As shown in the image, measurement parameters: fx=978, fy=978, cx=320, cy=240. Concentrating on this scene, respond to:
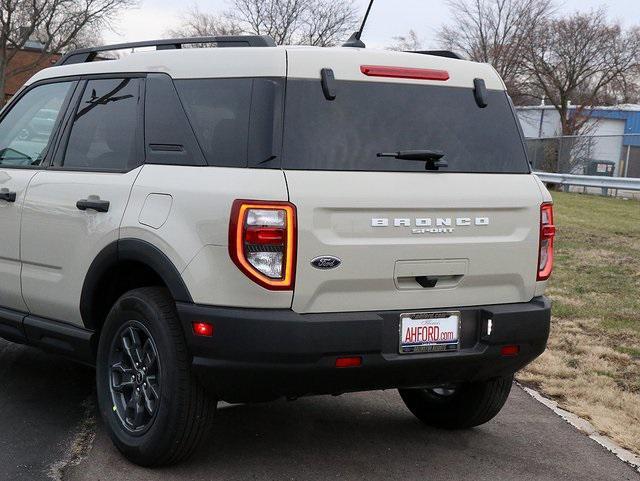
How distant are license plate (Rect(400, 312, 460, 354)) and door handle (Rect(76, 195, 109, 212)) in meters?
1.55

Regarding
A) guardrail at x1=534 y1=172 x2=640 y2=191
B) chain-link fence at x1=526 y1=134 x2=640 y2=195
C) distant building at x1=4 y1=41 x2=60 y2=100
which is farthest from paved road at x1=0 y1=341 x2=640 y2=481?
distant building at x1=4 y1=41 x2=60 y2=100

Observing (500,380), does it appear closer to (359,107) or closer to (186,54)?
(359,107)

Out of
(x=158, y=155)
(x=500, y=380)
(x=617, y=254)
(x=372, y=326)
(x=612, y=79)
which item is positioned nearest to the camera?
(x=372, y=326)

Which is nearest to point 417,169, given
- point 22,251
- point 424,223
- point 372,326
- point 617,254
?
point 424,223

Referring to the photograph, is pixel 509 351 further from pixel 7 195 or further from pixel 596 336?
pixel 596 336

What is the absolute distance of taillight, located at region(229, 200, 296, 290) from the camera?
3973mm

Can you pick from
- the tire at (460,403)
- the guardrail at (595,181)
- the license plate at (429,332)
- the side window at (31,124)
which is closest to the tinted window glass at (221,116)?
the license plate at (429,332)

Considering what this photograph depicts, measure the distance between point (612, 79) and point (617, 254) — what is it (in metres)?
42.6

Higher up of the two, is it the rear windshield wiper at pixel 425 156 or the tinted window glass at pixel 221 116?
the tinted window glass at pixel 221 116

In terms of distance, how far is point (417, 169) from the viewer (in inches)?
172

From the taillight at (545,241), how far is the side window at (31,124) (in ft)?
8.73

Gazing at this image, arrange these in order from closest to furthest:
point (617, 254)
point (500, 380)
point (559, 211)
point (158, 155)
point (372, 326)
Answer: point (372, 326), point (158, 155), point (500, 380), point (617, 254), point (559, 211)

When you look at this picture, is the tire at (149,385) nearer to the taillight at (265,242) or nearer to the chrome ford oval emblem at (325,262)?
the taillight at (265,242)

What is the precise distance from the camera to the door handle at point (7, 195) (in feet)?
17.8
